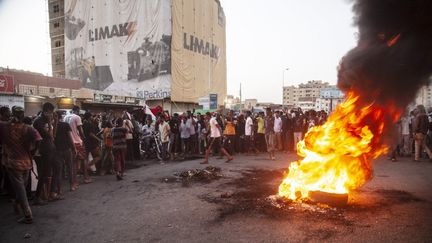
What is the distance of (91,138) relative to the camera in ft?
29.2

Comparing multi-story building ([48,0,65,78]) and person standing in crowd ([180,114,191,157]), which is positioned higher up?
multi-story building ([48,0,65,78])

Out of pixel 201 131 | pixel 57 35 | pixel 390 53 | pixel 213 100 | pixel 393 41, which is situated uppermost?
pixel 57 35

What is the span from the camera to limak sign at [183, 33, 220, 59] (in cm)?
3756

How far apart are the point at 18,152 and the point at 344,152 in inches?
236

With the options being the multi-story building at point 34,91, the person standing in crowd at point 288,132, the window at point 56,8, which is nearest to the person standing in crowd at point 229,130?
the person standing in crowd at point 288,132

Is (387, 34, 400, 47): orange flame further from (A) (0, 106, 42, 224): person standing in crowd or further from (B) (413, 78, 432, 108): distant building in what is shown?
(A) (0, 106, 42, 224): person standing in crowd

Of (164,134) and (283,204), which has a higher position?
(164,134)

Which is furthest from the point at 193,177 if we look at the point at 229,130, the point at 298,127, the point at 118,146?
the point at 298,127

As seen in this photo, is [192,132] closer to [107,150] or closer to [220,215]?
[107,150]

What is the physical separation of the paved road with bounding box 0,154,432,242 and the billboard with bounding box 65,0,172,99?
94.4 feet

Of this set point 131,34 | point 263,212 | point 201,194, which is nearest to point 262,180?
point 201,194

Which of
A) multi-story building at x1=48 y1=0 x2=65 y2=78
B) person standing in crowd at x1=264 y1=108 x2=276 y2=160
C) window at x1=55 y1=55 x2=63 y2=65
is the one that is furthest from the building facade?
person standing in crowd at x1=264 y1=108 x2=276 y2=160

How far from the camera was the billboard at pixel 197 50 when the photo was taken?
118ft

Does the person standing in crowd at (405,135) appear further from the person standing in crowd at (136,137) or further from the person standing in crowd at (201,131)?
the person standing in crowd at (136,137)
